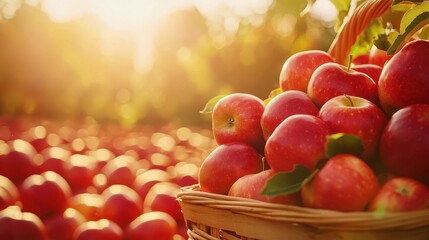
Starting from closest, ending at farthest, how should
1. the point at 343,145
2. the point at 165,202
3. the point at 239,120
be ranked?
the point at 343,145, the point at 239,120, the point at 165,202

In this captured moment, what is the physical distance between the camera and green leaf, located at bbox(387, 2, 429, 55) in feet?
3.51

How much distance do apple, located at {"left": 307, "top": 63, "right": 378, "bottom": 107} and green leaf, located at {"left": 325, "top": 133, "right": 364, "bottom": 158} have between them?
0.26 m

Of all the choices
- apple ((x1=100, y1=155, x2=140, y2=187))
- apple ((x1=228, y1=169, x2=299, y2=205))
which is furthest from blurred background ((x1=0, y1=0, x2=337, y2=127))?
apple ((x1=228, y1=169, x2=299, y2=205))

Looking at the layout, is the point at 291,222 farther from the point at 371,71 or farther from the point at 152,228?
the point at 152,228

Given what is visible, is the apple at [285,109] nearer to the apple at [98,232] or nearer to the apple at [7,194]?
the apple at [98,232]

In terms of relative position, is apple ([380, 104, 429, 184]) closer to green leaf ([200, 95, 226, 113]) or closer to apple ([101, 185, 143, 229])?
green leaf ([200, 95, 226, 113])

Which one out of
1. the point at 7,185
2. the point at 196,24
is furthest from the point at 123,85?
the point at 7,185

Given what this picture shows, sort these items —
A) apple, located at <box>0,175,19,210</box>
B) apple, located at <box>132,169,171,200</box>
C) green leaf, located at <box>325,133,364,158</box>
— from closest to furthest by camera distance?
green leaf, located at <box>325,133,364,158</box> → apple, located at <box>0,175,19,210</box> → apple, located at <box>132,169,171,200</box>

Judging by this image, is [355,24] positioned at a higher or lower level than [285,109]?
higher

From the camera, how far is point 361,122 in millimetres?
1035

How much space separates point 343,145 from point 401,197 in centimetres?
15

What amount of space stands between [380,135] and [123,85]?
Result: 330 inches

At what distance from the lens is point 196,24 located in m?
13.9

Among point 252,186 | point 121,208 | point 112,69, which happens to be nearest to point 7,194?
point 121,208
